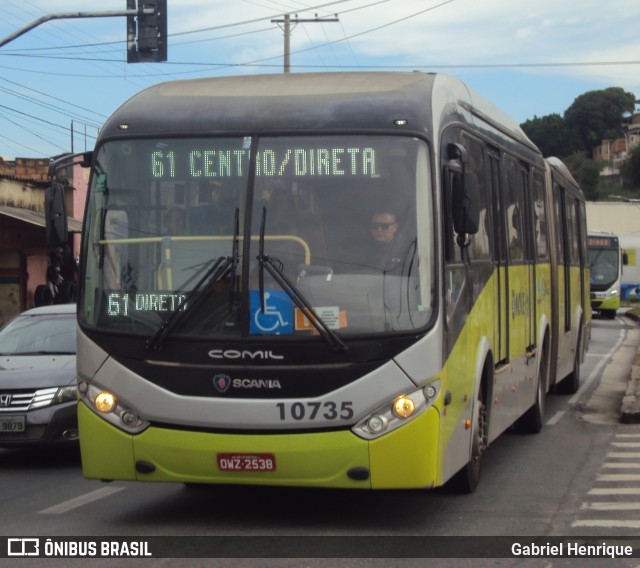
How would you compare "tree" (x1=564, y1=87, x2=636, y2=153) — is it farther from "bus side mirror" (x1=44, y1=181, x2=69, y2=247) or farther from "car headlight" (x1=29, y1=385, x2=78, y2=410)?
"bus side mirror" (x1=44, y1=181, x2=69, y2=247)

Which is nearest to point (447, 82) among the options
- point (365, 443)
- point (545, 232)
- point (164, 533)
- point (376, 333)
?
point (376, 333)

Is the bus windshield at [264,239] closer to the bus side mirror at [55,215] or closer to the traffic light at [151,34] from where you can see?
the bus side mirror at [55,215]

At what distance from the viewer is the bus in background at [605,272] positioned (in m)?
48.3

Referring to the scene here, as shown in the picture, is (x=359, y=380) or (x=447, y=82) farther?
(x=447, y=82)

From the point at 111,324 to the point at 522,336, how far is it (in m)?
4.96

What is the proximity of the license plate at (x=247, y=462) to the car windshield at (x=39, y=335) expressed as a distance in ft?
17.0

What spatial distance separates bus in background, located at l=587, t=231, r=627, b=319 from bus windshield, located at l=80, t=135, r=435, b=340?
40.7 meters

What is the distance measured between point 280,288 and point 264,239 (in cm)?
35

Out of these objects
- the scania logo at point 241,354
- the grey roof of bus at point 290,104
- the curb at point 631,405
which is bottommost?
the curb at point 631,405

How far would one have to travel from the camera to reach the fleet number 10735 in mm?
7746

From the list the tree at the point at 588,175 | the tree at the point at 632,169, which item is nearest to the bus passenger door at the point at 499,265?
the tree at the point at 588,175

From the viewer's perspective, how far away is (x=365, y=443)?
7727 millimetres

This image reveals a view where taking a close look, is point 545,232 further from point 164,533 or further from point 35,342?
point 164,533

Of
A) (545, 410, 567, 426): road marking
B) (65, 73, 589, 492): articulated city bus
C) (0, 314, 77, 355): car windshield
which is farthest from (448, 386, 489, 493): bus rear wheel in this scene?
(545, 410, 567, 426): road marking
